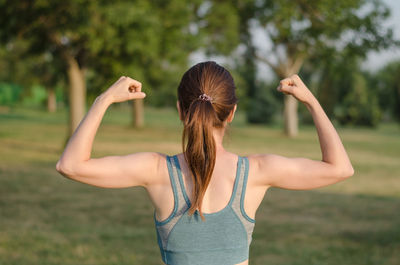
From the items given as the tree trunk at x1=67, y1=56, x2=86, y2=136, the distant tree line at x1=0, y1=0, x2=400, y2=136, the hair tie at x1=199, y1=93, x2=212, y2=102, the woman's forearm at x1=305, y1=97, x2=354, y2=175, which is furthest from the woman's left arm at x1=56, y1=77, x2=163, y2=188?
the tree trunk at x1=67, y1=56, x2=86, y2=136

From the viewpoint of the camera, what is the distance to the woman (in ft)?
Answer: 6.11

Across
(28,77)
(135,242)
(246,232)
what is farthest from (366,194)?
(28,77)

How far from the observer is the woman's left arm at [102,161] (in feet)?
5.98

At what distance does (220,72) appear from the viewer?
1.93m

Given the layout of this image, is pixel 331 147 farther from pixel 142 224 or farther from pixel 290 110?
pixel 290 110

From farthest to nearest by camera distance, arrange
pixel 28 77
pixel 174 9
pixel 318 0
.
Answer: pixel 28 77 → pixel 318 0 → pixel 174 9

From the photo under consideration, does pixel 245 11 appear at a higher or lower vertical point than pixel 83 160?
higher

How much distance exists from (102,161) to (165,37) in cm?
1434

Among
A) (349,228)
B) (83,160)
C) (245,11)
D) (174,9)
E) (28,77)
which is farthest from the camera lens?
(28,77)

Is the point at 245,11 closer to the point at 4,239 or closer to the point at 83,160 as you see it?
the point at 4,239

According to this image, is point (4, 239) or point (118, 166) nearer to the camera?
point (118, 166)

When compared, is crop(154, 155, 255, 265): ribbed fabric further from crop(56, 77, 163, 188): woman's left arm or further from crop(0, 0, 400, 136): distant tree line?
crop(0, 0, 400, 136): distant tree line

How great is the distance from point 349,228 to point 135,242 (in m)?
3.58

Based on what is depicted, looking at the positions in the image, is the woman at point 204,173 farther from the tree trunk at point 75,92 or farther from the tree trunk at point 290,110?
the tree trunk at point 290,110
